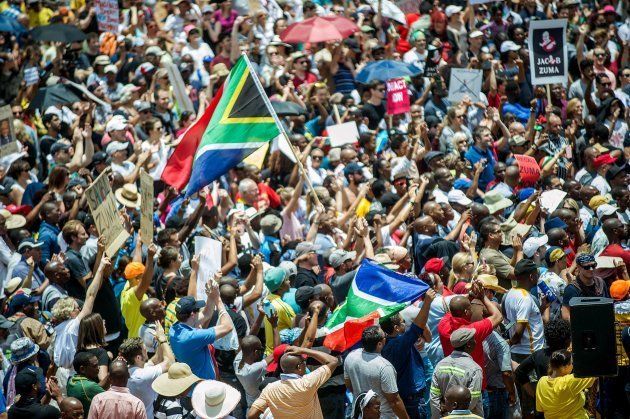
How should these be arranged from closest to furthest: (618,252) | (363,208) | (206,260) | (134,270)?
(206,260), (134,270), (618,252), (363,208)

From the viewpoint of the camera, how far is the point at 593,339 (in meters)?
8.57

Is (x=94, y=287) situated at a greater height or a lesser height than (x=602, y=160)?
greater

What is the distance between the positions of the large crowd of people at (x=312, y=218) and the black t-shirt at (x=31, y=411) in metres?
0.04

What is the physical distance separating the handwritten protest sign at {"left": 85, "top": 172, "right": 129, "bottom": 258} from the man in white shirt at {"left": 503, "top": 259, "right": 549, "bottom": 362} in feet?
12.2

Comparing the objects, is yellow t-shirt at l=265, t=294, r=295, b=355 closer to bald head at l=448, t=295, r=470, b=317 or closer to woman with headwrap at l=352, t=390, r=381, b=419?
bald head at l=448, t=295, r=470, b=317

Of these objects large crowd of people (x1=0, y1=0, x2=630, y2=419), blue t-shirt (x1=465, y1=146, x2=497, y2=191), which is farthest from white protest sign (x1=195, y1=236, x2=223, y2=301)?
blue t-shirt (x1=465, y1=146, x2=497, y2=191)

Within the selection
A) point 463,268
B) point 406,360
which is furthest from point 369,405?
point 463,268

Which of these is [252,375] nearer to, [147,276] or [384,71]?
[147,276]

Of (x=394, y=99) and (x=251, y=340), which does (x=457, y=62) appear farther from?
(x=251, y=340)

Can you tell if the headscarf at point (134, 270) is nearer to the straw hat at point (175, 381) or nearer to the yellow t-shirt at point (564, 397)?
the straw hat at point (175, 381)

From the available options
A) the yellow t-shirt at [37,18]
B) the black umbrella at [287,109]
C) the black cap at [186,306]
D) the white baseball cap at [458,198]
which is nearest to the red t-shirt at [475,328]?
the black cap at [186,306]

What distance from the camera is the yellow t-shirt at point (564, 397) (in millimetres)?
9141

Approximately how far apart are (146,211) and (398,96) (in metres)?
6.36

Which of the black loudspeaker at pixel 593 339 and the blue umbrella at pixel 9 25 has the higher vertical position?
the black loudspeaker at pixel 593 339
